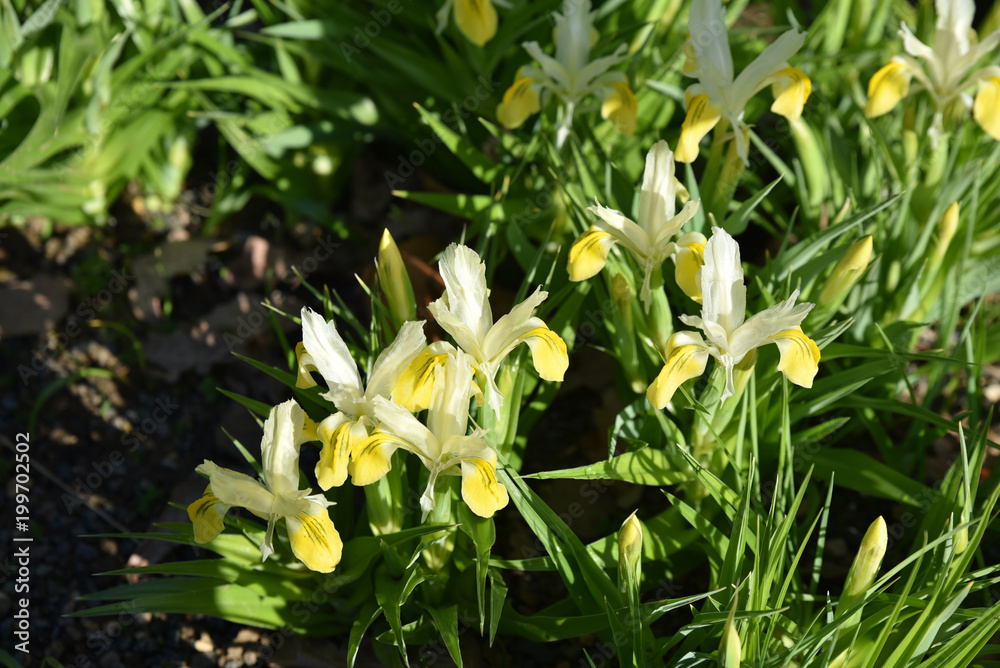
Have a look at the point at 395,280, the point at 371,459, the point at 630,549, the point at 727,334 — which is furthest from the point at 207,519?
the point at 727,334

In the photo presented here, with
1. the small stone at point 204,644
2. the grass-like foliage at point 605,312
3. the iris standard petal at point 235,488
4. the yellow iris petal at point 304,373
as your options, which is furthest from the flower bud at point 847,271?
→ the small stone at point 204,644

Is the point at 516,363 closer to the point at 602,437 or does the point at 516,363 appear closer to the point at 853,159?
the point at 602,437

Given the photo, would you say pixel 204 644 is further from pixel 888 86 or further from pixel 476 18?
pixel 888 86

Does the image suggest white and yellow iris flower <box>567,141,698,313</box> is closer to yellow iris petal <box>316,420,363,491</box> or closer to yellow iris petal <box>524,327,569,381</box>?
yellow iris petal <box>524,327,569,381</box>

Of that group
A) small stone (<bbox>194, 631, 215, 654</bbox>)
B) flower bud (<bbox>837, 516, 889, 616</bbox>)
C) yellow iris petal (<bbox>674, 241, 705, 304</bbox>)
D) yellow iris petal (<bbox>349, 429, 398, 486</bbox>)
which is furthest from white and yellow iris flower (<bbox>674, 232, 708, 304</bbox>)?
small stone (<bbox>194, 631, 215, 654</bbox>)

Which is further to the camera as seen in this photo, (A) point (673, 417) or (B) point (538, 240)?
(B) point (538, 240)

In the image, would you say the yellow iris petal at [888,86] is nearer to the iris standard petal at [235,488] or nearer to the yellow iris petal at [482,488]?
the yellow iris petal at [482,488]

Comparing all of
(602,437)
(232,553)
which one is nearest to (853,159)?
(602,437)

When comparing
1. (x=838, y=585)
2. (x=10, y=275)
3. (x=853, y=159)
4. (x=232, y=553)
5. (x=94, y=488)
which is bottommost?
(x=838, y=585)
